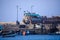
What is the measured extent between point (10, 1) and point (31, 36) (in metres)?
1.00

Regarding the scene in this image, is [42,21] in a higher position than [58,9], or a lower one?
lower

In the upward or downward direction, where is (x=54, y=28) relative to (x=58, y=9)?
downward

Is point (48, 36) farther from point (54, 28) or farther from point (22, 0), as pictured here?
point (22, 0)

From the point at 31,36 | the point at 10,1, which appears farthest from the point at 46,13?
the point at 10,1

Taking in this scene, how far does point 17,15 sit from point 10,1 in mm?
392

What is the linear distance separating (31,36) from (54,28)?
0.58 m

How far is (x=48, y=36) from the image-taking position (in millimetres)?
3801

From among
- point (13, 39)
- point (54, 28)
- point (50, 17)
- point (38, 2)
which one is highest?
Result: point (38, 2)

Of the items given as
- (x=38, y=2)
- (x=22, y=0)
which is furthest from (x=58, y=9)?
(x=22, y=0)

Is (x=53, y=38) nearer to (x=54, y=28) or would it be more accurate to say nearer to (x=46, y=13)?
(x=54, y=28)

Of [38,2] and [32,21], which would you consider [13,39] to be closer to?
[32,21]

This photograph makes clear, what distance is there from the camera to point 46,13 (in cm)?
388

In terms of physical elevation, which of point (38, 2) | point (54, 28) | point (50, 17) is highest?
point (38, 2)

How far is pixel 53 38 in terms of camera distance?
3.81 m
